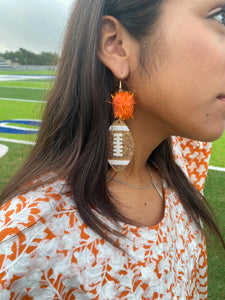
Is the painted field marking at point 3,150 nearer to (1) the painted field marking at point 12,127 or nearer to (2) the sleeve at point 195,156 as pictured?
(1) the painted field marking at point 12,127

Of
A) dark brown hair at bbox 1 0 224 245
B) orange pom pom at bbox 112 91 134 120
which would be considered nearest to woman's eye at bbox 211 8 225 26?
dark brown hair at bbox 1 0 224 245

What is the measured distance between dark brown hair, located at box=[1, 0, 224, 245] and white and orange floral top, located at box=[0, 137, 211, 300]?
1.7 inches

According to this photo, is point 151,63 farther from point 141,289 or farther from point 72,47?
point 141,289

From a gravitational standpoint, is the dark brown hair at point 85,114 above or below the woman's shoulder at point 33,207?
above

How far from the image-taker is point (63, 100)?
918mm

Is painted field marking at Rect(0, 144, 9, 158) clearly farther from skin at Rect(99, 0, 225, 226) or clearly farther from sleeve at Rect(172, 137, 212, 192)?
skin at Rect(99, 0, 225, 226)

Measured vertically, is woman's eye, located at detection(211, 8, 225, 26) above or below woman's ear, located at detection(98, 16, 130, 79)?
above

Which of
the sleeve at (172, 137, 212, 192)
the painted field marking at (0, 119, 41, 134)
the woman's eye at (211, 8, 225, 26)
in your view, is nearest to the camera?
the woman's eye at (211, 8, 225, 26)

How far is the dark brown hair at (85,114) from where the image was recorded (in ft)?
2.67

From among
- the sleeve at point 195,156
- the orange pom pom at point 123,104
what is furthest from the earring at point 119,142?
the sleeve at point 195,156

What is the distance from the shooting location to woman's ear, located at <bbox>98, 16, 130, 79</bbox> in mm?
835

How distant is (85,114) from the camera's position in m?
0.89

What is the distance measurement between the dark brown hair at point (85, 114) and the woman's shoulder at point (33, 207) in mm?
27

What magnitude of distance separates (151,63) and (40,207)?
479mm
